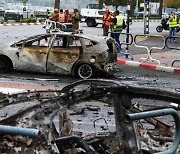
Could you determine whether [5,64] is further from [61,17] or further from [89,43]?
[61,17]

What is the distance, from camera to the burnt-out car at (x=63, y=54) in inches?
547

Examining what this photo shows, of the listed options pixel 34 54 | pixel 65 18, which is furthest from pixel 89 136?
pixel 65 18

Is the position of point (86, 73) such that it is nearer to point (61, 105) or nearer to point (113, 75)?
point (113, 75)

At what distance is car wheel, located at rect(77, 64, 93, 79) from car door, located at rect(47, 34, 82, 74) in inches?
11.1

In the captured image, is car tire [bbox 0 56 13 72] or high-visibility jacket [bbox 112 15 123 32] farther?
high-visibility jacket [bbox 112 15 123 32]

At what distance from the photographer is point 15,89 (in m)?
11.9

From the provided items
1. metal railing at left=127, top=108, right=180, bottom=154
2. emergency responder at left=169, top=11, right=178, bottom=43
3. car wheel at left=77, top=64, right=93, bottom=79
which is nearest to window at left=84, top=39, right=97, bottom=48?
car wheel at left=77, top=64, right=93, bottom=79

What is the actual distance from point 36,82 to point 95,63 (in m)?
1.88

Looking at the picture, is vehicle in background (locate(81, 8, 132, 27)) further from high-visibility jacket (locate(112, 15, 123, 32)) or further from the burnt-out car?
the burnt-out car

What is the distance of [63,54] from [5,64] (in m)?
1.95

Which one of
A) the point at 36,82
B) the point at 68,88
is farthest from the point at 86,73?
the point at 68,88

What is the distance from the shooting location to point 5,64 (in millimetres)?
14602

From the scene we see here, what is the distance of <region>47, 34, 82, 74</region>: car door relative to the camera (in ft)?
45.8

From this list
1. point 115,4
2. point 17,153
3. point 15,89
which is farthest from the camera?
point 115,4
